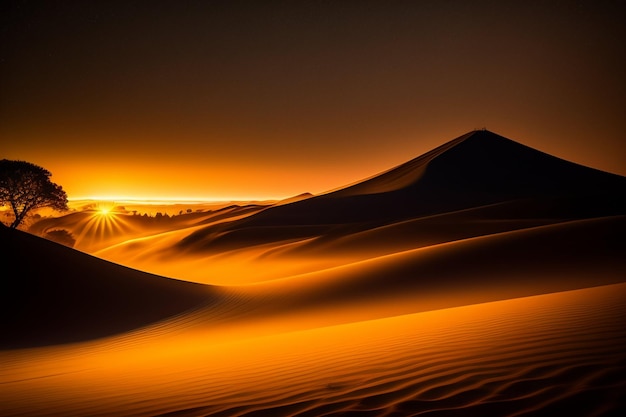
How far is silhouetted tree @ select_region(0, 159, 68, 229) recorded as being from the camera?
83.0 feet

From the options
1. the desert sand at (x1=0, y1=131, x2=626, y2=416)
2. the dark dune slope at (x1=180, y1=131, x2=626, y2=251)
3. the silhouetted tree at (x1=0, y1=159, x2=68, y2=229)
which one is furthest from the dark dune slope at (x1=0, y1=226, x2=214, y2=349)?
the dark dune slope at (x1=180, y1=131, x2=626, y2=251)

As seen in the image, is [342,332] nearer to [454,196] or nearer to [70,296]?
[70,296]

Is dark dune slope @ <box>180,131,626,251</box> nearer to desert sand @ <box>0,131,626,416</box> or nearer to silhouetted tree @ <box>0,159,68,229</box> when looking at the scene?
desert sand @ <box>0,131,626,416</box>

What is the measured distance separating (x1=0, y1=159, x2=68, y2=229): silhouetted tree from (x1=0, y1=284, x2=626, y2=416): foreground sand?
23783mm

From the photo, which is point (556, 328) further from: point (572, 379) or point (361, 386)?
point (361, 386)

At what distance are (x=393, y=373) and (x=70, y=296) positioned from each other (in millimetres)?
12099

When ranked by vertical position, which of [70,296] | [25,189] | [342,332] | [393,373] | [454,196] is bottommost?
[342,332]

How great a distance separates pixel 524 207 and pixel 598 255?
2457 cm

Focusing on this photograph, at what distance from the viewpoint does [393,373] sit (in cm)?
399

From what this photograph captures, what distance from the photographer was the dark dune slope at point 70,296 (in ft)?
34.3

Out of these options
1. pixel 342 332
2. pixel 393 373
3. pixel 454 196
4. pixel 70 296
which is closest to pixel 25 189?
pixel 70 296

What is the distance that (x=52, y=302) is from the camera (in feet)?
38.0

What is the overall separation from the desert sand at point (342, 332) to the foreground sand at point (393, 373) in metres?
0.02

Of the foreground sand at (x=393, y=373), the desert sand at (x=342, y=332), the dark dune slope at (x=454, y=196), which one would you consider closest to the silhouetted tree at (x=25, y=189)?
the desert sand at (x=342, y=332)
